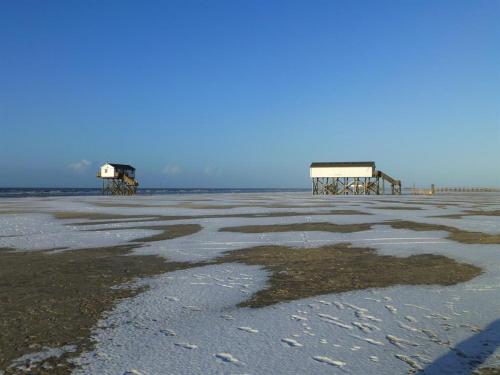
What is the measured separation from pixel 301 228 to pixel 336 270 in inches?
303

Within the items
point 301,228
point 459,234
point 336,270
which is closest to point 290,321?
point 336,270

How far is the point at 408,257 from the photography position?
9.92m

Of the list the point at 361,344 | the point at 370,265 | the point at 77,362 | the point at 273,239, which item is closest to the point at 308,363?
the point at 361,344

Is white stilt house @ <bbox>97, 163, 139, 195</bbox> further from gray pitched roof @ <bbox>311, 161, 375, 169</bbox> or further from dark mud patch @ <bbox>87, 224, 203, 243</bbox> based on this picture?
dark mud patch @ <bbox>87, 224, 203, 243</bbox>

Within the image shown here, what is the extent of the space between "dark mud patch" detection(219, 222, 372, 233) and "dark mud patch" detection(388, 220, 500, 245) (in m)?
1.61

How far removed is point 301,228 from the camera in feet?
52.9

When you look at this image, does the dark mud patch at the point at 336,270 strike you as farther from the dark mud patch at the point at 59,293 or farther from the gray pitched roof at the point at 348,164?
the gray pitched roof at the point at 348,164

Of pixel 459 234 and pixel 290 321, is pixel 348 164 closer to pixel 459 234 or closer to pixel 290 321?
pixel 459 234

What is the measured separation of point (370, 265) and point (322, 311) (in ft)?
11.8

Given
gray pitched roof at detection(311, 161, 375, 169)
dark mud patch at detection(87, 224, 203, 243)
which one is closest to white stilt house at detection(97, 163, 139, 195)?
gray pitched roof at detection(311, 161, 375, 169)

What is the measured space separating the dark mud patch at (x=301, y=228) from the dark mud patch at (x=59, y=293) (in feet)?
18.0

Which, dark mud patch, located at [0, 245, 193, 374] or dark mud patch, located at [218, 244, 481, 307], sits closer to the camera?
dark mud patch, located at [0, 245, 193, 374]

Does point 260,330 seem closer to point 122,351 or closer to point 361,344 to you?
point 361,344

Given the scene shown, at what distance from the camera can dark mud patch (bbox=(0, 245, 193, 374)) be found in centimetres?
454
